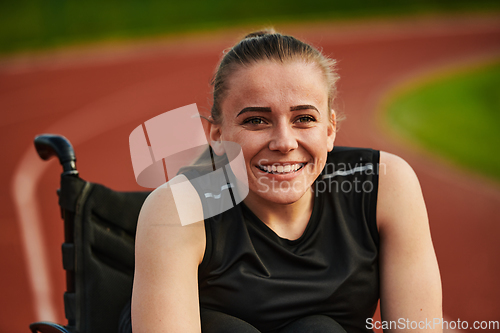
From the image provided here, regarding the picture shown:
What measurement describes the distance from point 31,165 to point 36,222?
1.89 meters

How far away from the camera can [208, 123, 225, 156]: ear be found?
1.66 meters

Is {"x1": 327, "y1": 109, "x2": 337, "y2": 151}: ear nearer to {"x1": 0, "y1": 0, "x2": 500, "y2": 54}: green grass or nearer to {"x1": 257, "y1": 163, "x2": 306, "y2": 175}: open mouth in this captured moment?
{"x1": 257, "y1": 163, "x2": 306, "y2": 175}: open mouth

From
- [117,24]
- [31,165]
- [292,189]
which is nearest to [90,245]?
[292,189]

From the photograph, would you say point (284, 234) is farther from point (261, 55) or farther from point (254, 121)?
point (261, 55)

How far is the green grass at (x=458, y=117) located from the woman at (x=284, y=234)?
15.8ft

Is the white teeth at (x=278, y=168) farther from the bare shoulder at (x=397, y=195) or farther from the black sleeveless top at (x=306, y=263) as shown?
the bare shoulder at (x=397, y=195)

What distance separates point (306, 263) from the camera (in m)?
1.57

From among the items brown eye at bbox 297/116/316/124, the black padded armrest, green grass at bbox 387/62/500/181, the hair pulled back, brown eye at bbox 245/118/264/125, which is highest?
green grass at bbox 387/62/500/181

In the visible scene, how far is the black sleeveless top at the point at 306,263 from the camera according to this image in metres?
1.52

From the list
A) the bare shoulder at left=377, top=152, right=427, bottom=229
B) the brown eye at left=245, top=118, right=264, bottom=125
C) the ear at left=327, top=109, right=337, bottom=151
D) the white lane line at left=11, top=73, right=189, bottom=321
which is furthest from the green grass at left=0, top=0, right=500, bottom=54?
the brown eye at left=245, top=118, right=264, bottom=125

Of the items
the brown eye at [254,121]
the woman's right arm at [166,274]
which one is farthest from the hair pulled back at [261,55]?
the woman's right arm at [166,274]

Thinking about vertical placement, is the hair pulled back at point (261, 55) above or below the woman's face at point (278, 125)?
above

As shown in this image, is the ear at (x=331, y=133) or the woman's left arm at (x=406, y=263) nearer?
the woman's left arm at (x=406, y=263)

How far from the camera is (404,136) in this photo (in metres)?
7.52
